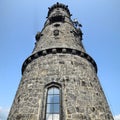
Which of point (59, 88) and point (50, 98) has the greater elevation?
point (59, 88)

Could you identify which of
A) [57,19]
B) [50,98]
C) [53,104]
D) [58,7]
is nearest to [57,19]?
[57,19]

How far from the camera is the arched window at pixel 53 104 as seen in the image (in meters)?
9.87

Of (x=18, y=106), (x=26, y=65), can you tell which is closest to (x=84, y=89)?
(x=18, y=106)

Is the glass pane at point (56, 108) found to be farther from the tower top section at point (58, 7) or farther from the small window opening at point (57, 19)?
Answer: the tower top section at point (58, 7)

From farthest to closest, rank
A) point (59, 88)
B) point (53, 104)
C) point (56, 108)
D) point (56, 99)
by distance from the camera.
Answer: point (59, 88) → point (56, 99) → point (53, 104) → point (56, 108)

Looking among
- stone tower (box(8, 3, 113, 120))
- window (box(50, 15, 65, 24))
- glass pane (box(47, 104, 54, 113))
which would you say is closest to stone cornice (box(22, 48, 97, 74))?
stone tower (box(8, 3, 113, 120))

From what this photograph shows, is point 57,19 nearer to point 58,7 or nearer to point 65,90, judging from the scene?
point 58,7

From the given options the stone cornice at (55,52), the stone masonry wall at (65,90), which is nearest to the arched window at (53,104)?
the stone masonry wall at (65,90)

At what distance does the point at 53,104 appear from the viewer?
1038cm

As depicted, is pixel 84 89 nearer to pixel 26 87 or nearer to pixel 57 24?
pixel 26 87

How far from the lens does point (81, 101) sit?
402 inches

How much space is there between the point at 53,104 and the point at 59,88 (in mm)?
898

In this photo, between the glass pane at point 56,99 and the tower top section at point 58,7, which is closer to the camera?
the glass pane at point 56,99

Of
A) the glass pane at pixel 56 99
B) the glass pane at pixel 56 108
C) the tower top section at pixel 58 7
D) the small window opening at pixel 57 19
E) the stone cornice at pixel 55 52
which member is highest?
the tower top section at pixel 58 7
